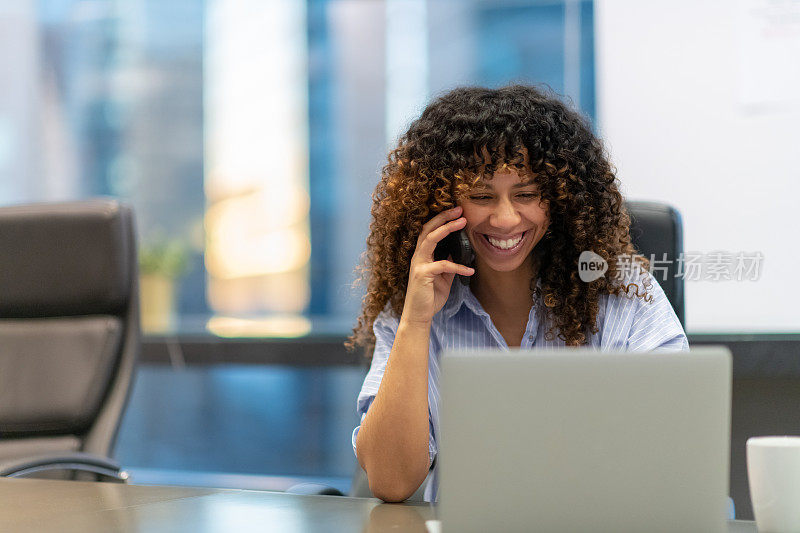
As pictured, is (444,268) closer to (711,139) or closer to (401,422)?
(401,422)

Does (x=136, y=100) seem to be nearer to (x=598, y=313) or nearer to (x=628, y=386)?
(x=598, y=313)

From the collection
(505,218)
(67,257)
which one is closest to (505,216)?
(505,218)

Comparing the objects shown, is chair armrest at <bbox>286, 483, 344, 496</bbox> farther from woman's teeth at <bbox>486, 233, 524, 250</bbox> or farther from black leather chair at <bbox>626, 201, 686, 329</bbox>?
black leather chair at <bbox>626, 201, 686, 329</bbox>

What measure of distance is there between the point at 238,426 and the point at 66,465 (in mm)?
2127

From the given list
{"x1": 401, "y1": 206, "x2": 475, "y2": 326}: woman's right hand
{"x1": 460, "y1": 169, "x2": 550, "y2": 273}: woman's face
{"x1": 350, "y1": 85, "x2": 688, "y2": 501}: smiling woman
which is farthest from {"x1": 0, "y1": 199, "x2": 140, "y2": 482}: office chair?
{"x1": 460, "y1": 169, "x2": 550, "y2": 273}: woman's face

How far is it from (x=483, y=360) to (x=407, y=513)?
346 millimetres

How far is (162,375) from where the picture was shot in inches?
150

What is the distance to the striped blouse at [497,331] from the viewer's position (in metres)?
1.35

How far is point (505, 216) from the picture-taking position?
136cm

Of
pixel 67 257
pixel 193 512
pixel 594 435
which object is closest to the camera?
pixel 594 435

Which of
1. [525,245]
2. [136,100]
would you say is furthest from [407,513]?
[136,100]

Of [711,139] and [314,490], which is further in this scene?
[711,139]
